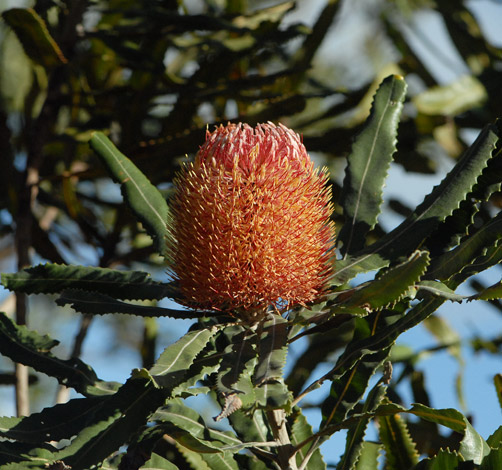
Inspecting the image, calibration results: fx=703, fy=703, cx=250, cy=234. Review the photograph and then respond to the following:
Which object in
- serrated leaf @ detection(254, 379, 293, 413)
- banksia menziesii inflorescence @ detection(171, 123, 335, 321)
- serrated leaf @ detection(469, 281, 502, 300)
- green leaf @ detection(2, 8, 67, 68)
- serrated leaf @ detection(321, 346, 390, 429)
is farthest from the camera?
green leaf @ detection(2, 8, 67, 68)

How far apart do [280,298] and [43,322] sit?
4.66m

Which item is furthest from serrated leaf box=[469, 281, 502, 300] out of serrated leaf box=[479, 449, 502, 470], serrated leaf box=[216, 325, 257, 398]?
serrated leaf box=[216, 325, 257, 398]

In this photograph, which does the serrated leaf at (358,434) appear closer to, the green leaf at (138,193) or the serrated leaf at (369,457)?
the serrated leaf at (369,457)

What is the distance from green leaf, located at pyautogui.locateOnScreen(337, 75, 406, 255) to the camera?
4.39ft

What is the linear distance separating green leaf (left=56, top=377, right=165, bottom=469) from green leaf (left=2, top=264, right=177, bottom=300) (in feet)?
0.84

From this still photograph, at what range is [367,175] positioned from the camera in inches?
53.1

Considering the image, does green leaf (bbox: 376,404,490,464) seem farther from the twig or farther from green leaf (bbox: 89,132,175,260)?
green leaf (bbox: 89,132,175,260)

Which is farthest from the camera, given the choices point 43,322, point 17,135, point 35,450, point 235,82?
point 43,322

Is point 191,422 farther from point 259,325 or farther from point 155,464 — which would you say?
point 259,325

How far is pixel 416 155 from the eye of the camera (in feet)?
9.41

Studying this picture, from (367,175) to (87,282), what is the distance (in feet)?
1.84

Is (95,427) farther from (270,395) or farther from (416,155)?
(416,155)

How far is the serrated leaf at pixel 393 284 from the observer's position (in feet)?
3.21

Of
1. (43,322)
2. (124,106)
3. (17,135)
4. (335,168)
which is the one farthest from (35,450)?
(43,322)
